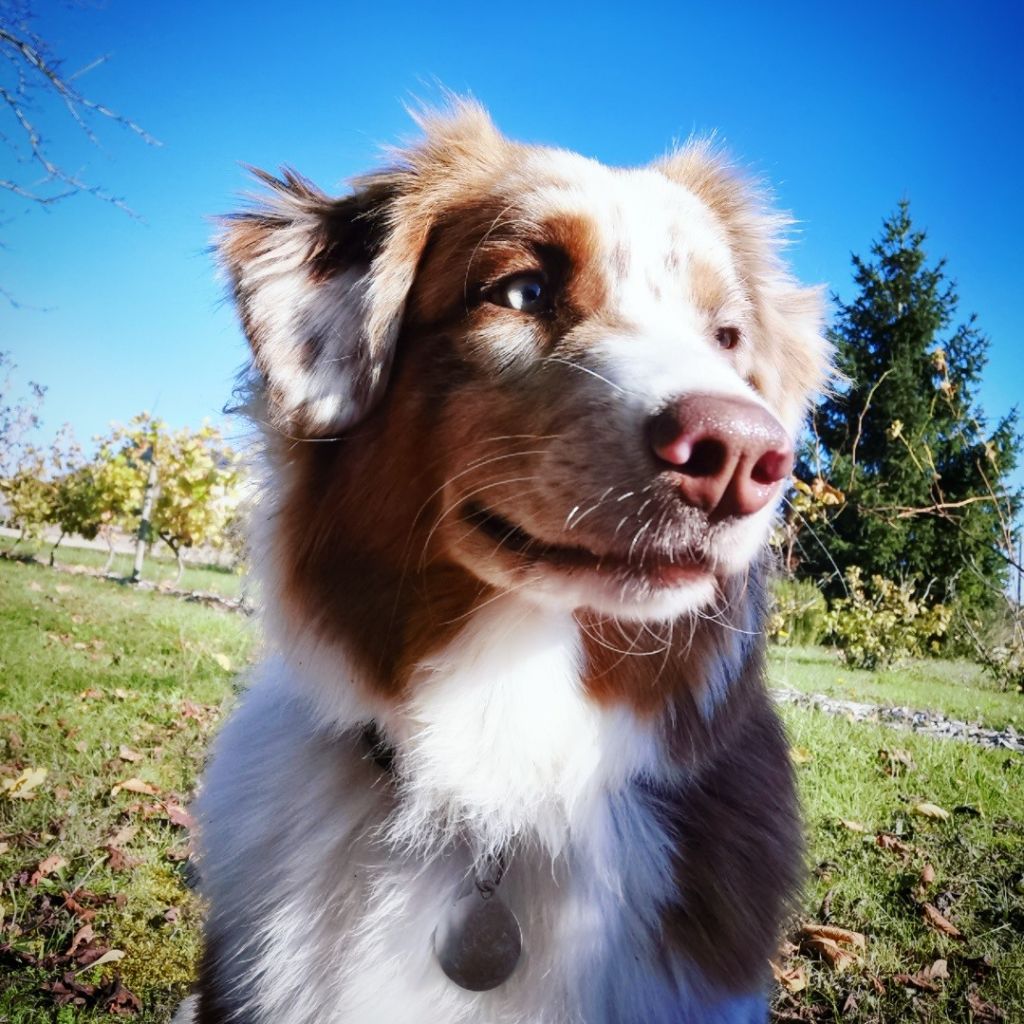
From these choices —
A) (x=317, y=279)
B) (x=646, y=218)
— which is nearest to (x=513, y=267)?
(x=646, y=218)

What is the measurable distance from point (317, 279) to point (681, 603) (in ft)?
4.16

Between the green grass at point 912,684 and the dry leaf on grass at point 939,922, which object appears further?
the green grass at point 912,684

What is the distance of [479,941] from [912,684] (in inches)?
270

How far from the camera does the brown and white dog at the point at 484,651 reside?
5.20ft

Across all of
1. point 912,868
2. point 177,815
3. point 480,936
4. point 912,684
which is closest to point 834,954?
point 912,868

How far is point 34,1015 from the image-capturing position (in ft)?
6.78

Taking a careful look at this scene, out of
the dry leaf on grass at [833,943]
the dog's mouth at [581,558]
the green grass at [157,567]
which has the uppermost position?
the dog's mouth at [581,558]

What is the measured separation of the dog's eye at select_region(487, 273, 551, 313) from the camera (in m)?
1.78

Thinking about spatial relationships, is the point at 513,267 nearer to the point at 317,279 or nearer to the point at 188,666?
the point at 317,279

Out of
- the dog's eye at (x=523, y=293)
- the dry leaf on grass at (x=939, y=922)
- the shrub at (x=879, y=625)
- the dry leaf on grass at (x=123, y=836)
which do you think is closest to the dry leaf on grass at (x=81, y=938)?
the dry leaf on grass at (x=123, y=836)

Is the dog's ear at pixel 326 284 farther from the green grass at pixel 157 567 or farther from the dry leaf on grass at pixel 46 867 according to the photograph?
the green grass at pixel 157 567

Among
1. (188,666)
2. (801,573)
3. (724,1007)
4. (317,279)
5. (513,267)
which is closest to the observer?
(724,1007)

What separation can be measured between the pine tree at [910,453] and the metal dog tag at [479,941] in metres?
2.31

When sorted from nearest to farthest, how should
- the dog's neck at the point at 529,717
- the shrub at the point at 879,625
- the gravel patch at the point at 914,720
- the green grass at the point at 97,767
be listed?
the dog's neck at the point at 529,717 < the green grass at the point at 97,767 < the gravel patch at the point at 914,720 < the shrub at the point at 879,625
